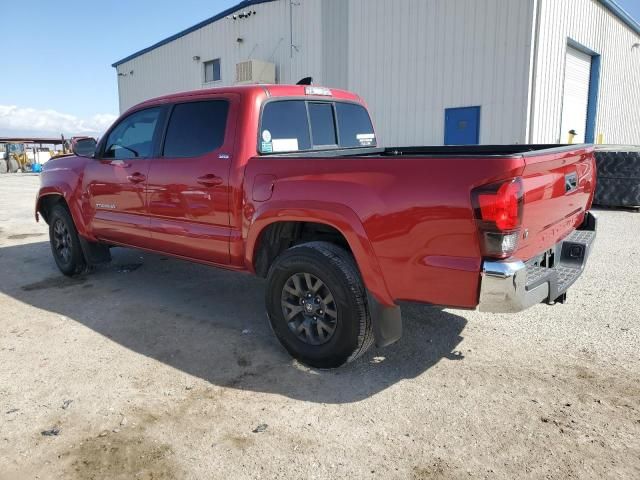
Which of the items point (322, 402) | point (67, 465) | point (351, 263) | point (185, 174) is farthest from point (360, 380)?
point (185, 174)

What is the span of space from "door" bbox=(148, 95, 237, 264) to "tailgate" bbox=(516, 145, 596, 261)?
215 cm

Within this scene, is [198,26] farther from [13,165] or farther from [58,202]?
[13,165]

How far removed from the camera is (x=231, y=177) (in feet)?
12.1

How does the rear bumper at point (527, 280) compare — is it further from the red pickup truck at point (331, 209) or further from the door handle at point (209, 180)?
the door handle at point (209, 180)

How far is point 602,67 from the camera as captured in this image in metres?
16.3

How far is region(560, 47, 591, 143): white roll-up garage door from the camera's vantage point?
1427 centimetres

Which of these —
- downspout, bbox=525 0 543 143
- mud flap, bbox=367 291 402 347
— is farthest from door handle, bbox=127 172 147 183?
downspout, bbox=525 0 543 143

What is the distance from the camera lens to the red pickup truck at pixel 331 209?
2562 mm

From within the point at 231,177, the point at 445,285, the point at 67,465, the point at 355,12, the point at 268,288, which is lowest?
the point at 67,465

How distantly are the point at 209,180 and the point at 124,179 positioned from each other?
4.44 ft

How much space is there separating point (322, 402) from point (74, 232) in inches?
158

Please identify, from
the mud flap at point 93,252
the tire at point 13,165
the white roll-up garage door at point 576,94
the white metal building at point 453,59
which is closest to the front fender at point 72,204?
the mud flap at point 93,252

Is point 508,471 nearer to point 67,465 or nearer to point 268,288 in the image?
point 268,288

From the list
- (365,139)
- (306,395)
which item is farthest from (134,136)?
(306,395)
